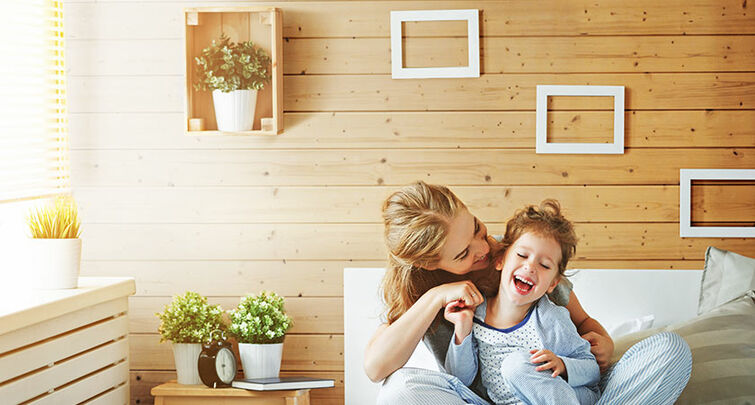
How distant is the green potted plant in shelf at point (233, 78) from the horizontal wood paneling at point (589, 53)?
40 cm

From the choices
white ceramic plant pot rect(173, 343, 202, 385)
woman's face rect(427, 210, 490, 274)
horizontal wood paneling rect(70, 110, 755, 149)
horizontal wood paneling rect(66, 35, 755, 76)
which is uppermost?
horizontal wood paneling rect(66, 35, 755, 76)

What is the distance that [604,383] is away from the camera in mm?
1942

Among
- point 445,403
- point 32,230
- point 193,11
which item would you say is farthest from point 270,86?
point 445,403

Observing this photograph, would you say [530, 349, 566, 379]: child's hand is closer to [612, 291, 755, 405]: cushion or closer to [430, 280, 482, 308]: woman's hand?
[430, 280, 482, 308]: woman's hand

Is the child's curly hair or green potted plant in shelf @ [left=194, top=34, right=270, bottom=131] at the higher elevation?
green potted plant in shelf @ [left=194, top=34, right=270, bottom=131]

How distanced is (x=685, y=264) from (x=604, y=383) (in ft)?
3.38

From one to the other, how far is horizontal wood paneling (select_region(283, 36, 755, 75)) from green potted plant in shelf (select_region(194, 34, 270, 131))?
40cm

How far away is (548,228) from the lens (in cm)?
196

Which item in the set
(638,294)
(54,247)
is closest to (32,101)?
(54,247)

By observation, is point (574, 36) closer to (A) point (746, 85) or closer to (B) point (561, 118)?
(B) point (561, 118)

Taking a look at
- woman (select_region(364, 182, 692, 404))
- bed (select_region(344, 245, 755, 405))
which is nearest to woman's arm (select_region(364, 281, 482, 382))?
woman (select_region(364, 182, 692, 404))

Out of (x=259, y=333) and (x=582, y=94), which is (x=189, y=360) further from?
(x=582, y=94)

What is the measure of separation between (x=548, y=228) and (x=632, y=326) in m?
0.88

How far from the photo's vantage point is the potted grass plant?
93.0 inches
